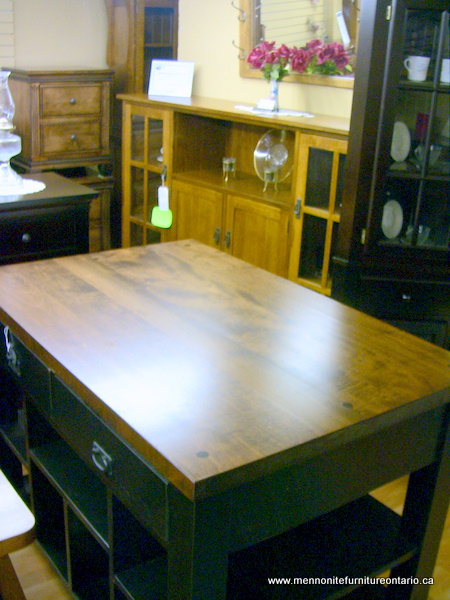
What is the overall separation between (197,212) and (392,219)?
1.20 meters

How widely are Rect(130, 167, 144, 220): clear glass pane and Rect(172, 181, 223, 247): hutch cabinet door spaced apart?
0.36 metres

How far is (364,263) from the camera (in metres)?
2.79

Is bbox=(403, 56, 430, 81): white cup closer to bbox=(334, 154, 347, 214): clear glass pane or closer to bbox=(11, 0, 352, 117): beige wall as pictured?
bbox=(334, 154, 347, 214): clear glass pane

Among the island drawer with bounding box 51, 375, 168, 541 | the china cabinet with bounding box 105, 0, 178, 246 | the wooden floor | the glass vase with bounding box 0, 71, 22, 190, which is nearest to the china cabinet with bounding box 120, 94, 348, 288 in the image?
the china cabinet with bounding box 105, 0, 178, 246

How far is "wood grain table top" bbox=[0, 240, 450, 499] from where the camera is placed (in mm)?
1203

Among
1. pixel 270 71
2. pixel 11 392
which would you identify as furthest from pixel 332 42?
pixel 11 392

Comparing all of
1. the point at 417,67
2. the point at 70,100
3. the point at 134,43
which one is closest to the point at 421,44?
the point at 417,67

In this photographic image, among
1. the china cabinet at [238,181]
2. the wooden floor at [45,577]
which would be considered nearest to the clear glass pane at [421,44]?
the china cabinet at [238,181]

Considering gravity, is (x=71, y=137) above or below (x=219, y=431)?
above

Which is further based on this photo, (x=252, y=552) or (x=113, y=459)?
(x=252, y=552)

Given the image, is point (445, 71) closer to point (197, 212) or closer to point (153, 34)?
point (197, 212)

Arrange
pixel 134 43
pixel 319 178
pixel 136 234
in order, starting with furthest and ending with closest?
pixel 134 43 → pixel 136 234 → pixel 319 178

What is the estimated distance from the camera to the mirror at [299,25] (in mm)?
3145

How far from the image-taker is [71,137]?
4227 millimetres
